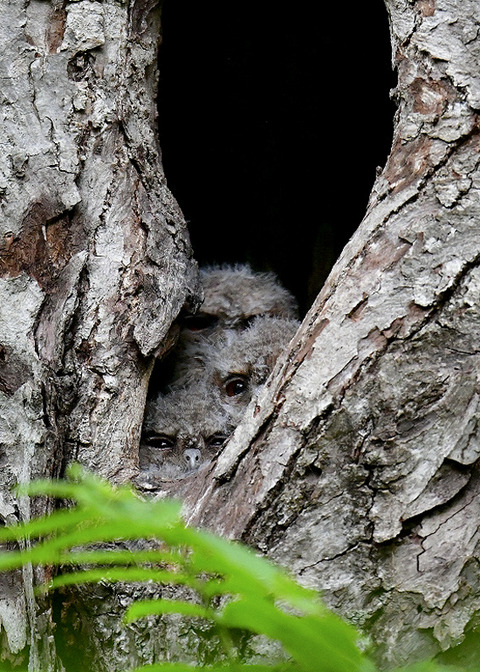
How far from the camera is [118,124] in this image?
213 centimetres

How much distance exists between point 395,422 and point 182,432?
3.34ft

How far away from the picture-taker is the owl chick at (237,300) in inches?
120

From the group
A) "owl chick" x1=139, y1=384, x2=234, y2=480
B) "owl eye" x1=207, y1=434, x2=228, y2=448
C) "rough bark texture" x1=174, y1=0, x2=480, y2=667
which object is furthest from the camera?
"owl eye" x1=207, y1=434, x2=228, y2=448

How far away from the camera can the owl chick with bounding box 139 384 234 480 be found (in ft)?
8.15

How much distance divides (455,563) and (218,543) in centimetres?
107

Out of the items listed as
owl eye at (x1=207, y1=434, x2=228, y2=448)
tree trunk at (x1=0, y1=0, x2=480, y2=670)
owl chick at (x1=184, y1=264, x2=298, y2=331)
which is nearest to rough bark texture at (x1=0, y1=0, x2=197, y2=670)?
tree trunk at (x1=0, y1=0, x2=480, y2=670)

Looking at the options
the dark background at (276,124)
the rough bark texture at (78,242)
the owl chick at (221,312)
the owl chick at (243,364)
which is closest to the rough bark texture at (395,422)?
the rough bark texture at (78,242)

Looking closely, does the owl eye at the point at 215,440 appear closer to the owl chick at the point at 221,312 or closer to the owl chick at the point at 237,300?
the owl chick at the point at 221,312

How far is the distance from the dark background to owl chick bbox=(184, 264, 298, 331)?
28 cm

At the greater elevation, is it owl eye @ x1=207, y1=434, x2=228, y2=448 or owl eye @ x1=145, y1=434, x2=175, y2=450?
owl eye @ x1=207, y1=434, x2=228, y2=448

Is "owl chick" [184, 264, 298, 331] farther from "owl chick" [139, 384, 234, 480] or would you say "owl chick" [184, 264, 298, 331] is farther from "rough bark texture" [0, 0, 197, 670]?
"rough bark texture" [0, 0, 197, 670]

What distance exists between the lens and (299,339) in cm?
179

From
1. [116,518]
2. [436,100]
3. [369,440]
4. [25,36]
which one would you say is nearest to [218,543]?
[116,518]

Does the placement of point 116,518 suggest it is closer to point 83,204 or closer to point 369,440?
point 369,440
